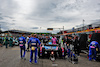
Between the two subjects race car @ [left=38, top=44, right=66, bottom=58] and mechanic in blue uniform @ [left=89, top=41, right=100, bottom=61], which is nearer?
mechanic in blue uniform @ [left=89, top=41, right=100, bottom=61]

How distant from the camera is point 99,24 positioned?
2712 cm

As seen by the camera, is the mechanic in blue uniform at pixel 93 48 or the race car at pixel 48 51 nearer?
the mechanic in blue uniform at pixel 93 48

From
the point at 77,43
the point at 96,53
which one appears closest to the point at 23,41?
the point at 77,43

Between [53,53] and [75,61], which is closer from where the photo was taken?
[75,61]

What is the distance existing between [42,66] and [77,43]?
4.52 m

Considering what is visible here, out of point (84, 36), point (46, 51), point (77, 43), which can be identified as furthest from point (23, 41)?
point (84, 36)

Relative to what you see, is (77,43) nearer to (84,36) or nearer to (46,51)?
(84,36)

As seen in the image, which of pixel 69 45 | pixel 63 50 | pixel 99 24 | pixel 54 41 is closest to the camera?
pixel 69 45

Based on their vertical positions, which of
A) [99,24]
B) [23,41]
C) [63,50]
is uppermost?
[99,24]

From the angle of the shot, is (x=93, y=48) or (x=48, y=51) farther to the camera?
(x=48, y=51)

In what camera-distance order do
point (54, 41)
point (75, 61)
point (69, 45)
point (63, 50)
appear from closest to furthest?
point (75, 61), point (69, 45), point (63, 50), point (54, 41)

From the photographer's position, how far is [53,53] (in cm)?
669

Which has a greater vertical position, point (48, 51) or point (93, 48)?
point (93, 48)

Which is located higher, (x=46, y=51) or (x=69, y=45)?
(x=69, y=45)
